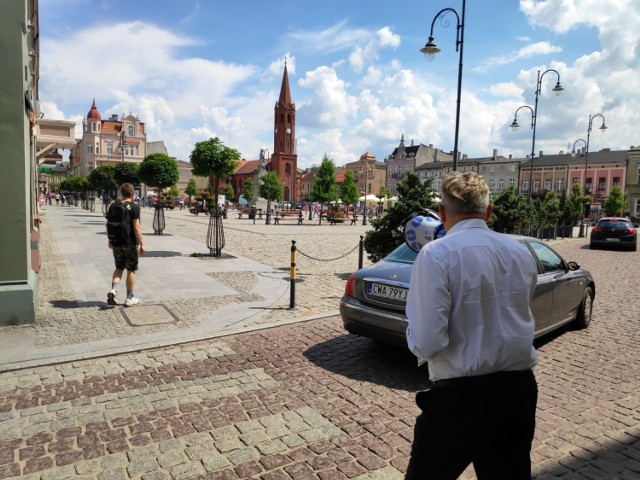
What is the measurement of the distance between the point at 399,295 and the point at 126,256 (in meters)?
4.87

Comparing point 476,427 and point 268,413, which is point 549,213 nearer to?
point 268,413

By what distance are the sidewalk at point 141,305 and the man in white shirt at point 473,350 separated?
4686 millimetres

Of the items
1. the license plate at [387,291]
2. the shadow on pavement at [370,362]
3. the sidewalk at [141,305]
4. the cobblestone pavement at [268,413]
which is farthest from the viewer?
the sidewalk at [141,305]

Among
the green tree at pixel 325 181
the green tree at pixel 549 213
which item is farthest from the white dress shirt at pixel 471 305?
the green tree at pixel 325 181

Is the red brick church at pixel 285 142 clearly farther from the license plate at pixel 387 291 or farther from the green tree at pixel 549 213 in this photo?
the license plate at pixel 387 291

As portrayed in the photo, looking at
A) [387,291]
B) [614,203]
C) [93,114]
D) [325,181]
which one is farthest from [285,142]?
[387,291]

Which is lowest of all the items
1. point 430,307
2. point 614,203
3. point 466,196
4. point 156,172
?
point 430,307

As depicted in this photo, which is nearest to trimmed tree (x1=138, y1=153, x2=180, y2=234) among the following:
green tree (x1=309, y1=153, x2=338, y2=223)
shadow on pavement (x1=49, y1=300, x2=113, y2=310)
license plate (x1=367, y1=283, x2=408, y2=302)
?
shadow on pavement (x1=49, y1=300, x2=113, y2=310)

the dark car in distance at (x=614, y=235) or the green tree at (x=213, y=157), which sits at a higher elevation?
the green tree at (x=213, y=157)

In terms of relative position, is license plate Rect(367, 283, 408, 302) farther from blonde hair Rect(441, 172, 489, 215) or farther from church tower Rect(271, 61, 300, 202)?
church tower Rect(271, 61, 300, 202)

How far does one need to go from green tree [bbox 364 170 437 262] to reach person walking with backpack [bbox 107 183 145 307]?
501 cm

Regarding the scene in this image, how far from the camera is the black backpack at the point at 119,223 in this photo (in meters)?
7.50

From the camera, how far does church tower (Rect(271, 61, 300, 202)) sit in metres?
109

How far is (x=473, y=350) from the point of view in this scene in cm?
190
